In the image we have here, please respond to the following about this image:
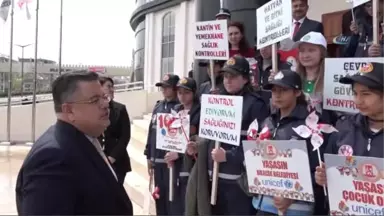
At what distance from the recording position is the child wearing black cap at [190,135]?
474 centimetres

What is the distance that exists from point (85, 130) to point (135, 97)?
13235 mm

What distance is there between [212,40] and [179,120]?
0.85 m

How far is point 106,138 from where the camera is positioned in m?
5.30

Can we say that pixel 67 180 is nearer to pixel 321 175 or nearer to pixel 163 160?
pixel 321 175

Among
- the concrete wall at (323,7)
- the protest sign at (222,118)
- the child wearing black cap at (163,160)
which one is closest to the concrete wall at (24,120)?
the concrete wall at (323,7)

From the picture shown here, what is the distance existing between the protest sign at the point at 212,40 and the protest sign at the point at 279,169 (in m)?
1.55

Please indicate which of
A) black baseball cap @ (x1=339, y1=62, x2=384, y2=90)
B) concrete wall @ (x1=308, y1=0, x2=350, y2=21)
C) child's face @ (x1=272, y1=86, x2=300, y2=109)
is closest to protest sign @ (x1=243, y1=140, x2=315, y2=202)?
child's face @ (x1=272, y1=86, x2=300, y2=109)

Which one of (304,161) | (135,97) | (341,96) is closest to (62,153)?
(304,161)

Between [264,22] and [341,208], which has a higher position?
[264,22]

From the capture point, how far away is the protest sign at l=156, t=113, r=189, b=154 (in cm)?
465

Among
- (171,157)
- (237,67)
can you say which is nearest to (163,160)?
(171,157)

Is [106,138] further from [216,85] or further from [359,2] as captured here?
[359,2]

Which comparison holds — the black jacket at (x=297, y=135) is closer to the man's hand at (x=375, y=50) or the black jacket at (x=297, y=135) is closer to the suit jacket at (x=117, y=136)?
the man's hand at (x=375, y=50)

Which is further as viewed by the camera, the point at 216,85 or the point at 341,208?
the point at 216,85
